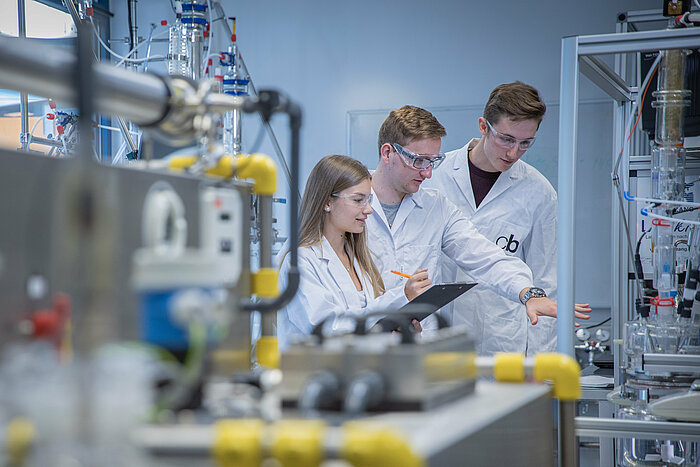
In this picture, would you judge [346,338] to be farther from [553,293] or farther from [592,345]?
[592,345]

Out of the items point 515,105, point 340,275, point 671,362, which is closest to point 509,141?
point 515,105

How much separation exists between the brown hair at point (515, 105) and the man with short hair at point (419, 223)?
21 cm

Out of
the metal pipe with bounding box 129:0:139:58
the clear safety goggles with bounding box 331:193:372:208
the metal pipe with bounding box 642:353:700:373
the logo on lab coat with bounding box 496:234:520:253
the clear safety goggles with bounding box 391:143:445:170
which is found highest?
the metal pipe with bounding box 129:0:139:58

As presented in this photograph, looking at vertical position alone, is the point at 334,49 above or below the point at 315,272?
above

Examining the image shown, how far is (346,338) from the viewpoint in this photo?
880mm

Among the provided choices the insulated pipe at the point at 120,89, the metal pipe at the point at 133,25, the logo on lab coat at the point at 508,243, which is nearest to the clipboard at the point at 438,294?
the logo on lab coat at the point at 508,243

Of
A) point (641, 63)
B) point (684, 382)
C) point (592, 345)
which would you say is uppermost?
point (641, 63)

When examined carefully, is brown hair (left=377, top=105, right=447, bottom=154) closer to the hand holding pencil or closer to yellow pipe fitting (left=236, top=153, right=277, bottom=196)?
the hand holding pencil

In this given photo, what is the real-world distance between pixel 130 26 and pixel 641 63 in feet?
10.8

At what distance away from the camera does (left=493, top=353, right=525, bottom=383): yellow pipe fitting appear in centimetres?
100

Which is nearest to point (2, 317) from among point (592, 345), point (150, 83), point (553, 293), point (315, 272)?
point (150, 83)

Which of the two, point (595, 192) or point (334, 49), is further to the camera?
point (334, 49)

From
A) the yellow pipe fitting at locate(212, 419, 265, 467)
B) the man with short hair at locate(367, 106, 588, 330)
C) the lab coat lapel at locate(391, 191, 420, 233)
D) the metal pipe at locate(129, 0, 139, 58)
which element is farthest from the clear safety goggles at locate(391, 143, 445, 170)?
the metal pipe at locate(129, 0, 139, 58)

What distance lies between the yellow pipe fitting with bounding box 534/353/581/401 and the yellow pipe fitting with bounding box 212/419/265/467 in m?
0.52
